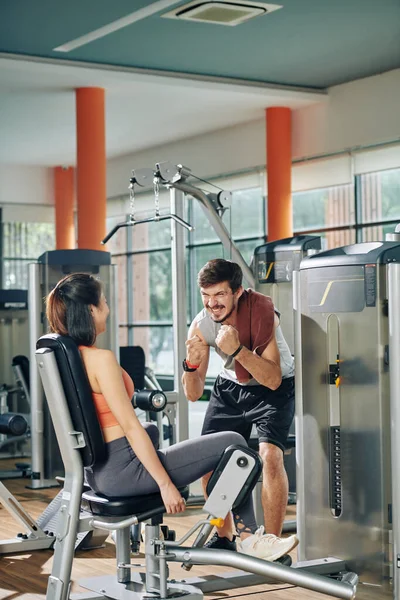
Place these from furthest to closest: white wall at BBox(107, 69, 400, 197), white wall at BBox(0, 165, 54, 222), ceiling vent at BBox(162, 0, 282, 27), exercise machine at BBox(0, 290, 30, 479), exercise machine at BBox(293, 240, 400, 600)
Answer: white wall at BBox(0, 165, 54, 222), white wall at BBox(107, 69, 400, 197), exercise machine at BBox(0, 290, 30, 479), ceiling vent at BBox(162, 0, 282, 27), exercise machine at BBox(293, 240, 400, 600)

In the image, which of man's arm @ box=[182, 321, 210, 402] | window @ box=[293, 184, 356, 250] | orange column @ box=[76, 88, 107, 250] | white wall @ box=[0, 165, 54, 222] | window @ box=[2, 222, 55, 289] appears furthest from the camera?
window @ box=[2, 222, 55, 289]

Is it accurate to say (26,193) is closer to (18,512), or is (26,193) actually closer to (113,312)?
(113,312)

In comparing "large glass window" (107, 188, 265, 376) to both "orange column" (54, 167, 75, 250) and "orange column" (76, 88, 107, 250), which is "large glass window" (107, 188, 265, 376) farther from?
"orange column" (76, 88, 107, 250)

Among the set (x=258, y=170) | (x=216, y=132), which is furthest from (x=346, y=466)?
(x=216, y=132)

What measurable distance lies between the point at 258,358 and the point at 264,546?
0.66 meters

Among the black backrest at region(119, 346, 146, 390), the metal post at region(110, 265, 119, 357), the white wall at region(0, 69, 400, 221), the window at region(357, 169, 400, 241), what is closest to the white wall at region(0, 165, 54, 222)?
the white wall at region(0, 69, 400, 221)

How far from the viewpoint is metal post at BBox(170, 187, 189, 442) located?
4.86 metres

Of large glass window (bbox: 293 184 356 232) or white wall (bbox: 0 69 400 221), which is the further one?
large glass window (bbox: 293 184 356 232)

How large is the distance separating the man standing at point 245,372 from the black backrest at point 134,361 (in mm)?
2683

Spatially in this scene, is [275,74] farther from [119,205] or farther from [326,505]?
[326,505]

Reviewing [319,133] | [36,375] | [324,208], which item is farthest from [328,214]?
[36,375]

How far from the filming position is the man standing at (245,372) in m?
3.37

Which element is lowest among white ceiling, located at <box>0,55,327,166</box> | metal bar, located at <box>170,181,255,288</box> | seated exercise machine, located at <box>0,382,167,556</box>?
seated exercise machine, located at <box>0,382,167,556</box>

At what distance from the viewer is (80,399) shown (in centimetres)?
277
